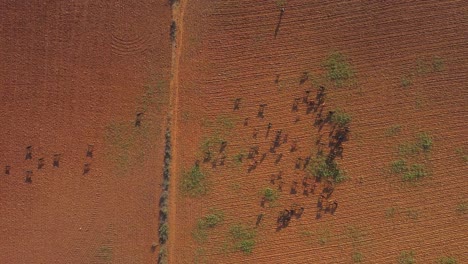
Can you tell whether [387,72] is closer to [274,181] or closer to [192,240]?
[274,181]

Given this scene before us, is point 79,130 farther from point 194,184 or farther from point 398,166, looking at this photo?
point 398,166

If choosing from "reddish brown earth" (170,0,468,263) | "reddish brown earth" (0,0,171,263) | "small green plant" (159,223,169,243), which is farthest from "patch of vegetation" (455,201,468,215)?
"reddish brown earth" (0,0,171,263)

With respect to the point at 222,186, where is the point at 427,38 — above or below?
above

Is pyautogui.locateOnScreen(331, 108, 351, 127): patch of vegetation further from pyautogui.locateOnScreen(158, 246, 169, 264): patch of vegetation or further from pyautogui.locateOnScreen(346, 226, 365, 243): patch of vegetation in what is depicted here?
pyautogui.locateOnScreen(158, 246, 169, 264): patch of vegetation

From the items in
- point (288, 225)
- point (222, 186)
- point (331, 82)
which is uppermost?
point (331, 82)

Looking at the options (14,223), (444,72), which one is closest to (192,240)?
(14,223)

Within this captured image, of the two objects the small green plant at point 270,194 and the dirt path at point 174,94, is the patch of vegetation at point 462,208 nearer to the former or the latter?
the small green plant at point 270,194
